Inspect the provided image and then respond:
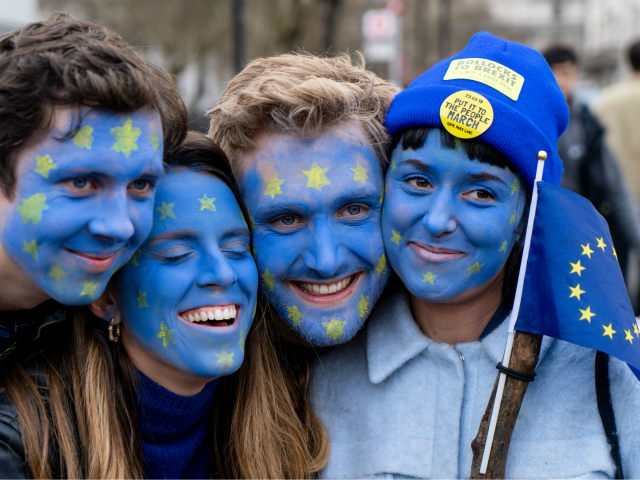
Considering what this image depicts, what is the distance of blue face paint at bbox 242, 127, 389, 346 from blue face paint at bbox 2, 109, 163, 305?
1.98 feet

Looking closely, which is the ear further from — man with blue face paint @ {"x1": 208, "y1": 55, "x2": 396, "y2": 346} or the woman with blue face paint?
man with blue face paint @ {"x1": 208, "y1": 55, "x2": 396, "y2": 346}

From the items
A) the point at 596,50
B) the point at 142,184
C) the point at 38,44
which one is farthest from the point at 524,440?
the point at 596,50

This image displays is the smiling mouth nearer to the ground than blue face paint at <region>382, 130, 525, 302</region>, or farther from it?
nearer to the ground

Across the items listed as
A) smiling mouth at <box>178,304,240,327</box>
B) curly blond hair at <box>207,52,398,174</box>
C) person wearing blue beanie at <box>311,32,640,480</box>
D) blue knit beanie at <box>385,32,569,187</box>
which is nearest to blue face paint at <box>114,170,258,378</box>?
smiling mouth at <box>178,304,240,327</box>

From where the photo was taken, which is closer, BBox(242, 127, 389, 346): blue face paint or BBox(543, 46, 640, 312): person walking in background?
BBox(242, 127, 389, 346): blue face paint

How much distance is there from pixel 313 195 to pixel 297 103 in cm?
36

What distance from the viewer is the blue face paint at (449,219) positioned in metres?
2.68

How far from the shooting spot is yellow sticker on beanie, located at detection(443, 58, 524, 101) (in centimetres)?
272

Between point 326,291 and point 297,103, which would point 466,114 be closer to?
point 297,103

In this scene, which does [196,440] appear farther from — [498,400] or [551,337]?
[551,337]

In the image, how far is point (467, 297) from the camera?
2.86m

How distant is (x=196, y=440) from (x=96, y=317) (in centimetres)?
60

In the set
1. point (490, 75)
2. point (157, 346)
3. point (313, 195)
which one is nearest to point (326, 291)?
point (313, 195)

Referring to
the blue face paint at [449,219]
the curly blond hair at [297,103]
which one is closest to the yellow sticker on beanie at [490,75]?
the blue face paint at [449,219]
